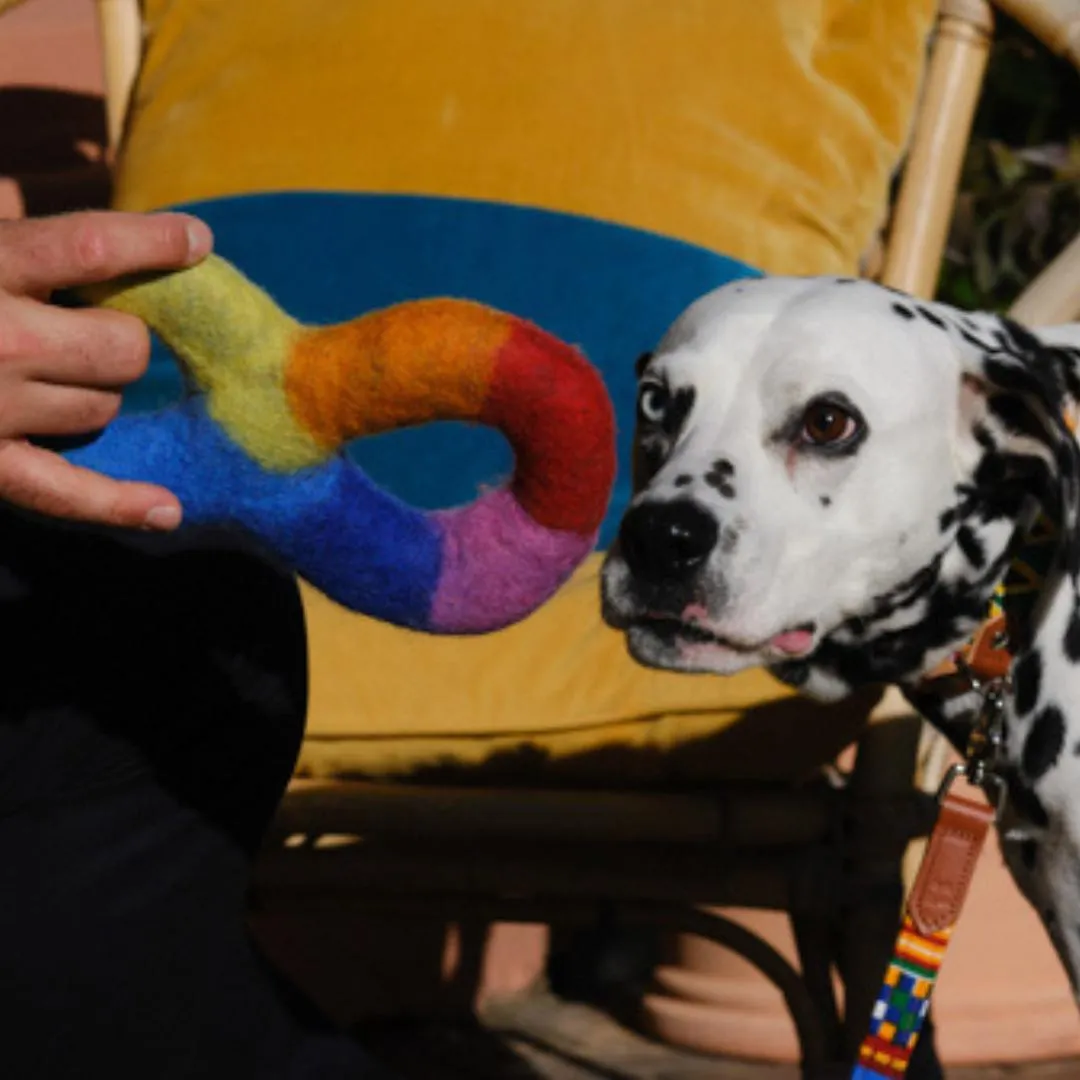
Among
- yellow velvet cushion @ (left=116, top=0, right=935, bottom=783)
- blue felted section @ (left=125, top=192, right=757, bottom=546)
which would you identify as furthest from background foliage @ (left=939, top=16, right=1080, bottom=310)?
blue felted section @ (left=125, top=192, right=757, bottom=546)

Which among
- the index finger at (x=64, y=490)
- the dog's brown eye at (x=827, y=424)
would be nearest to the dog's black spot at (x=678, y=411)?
the dog's brown eye at (x=827, y=424)

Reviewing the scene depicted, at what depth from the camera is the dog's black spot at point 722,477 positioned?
1534mm

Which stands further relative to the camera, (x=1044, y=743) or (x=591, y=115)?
(x=591, y=115)

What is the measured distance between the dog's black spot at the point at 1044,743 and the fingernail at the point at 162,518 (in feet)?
2.62

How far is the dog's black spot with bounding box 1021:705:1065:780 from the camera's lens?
1563 mm

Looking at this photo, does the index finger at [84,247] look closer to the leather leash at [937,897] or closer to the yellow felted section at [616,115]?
the leather leash at [937,897]

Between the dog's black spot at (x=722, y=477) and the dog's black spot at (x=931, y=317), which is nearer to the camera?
the dog's black spot at (x=722, y=477)

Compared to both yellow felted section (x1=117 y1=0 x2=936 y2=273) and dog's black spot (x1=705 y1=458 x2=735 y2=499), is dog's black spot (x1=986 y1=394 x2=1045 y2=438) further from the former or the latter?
yellow felted section (x1=117 y1=0 x2=936 y2=273)

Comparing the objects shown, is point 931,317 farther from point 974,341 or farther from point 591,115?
point 591,115

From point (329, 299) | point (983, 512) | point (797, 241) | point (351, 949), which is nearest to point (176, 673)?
point (983, 512)

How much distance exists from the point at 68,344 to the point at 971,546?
0.86 m

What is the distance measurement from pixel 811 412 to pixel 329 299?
900 mm

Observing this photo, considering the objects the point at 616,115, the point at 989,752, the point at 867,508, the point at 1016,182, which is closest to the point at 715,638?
the point at 867,508

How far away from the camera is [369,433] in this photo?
134 centimetres
